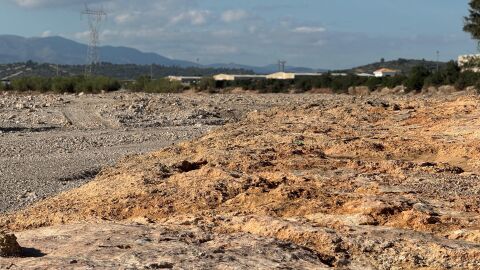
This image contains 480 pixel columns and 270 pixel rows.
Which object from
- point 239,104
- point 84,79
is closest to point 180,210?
point 239,104

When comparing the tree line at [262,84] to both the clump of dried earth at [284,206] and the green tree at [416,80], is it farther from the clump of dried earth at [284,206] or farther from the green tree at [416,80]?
the clump of dried earth at [284,206]

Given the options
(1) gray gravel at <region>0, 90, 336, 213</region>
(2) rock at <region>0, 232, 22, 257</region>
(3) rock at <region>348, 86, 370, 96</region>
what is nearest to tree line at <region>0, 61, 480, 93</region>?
(3) rock at <region>348, 86, 370, 96</region>

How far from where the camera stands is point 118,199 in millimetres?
6266

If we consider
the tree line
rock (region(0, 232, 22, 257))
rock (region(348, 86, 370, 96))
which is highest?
rock (region(0, 232, 22, 257))

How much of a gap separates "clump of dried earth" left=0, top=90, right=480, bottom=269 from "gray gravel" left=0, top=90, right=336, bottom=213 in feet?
13.9

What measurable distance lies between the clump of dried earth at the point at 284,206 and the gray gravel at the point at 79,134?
4.25m

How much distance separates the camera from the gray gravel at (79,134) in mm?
13477

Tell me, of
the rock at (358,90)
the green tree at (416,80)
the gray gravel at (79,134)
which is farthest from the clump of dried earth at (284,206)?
the rock at (358,90)

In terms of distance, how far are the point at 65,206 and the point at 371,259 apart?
9.69ft

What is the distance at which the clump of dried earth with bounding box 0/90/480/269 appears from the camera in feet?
14.6

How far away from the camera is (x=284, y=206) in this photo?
18.4 feet

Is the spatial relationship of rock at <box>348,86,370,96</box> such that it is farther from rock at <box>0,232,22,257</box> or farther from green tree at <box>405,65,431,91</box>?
rock at <box>0,232,22,257</box>

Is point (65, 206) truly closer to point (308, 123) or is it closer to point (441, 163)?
point (441, 163)

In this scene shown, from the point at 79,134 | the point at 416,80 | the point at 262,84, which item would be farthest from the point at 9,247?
the point at 262,84
